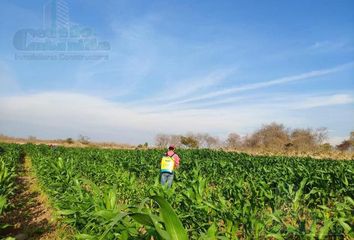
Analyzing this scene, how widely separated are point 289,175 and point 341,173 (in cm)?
175

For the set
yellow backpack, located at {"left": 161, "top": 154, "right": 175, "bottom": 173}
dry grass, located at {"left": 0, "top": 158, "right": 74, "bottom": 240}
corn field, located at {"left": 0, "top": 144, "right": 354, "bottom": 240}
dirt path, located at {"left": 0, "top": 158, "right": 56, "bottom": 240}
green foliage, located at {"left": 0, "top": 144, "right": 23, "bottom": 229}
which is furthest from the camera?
yellow backpack, located at {"left": 161, "top": 154, "right": 175, "bottom": 173}

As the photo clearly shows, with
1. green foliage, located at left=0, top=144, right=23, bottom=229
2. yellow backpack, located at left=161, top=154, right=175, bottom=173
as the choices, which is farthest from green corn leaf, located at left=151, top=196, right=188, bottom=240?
yellow backpack, located at left=161, top=154, right=175, bottom=173

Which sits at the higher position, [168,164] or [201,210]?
[168,164]

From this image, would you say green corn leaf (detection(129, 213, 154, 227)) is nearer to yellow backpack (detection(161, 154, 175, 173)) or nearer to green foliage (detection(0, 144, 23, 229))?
green foliage (detection(0, 144, 23, 229))

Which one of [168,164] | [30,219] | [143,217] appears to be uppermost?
[143,217]

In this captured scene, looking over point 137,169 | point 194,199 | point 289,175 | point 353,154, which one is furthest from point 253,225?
point 353,154

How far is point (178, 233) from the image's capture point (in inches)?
90.4

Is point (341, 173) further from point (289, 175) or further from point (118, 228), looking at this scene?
point (118, 228)

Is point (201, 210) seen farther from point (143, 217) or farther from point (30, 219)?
point (30, 219)

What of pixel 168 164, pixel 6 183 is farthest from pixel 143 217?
pixel 168 164

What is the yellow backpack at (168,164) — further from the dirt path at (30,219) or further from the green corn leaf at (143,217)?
the green corn leaf at (143,217)

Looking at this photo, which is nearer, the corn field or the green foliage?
the corn field

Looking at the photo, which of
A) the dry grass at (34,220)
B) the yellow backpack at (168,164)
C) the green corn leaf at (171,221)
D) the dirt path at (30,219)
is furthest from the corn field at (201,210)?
the yellow backpack at (168,164)

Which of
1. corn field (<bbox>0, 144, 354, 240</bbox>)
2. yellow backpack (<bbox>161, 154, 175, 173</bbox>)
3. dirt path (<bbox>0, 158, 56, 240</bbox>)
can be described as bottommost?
dirt path (<bbox>0, 158, 56, 240</bbox>)
